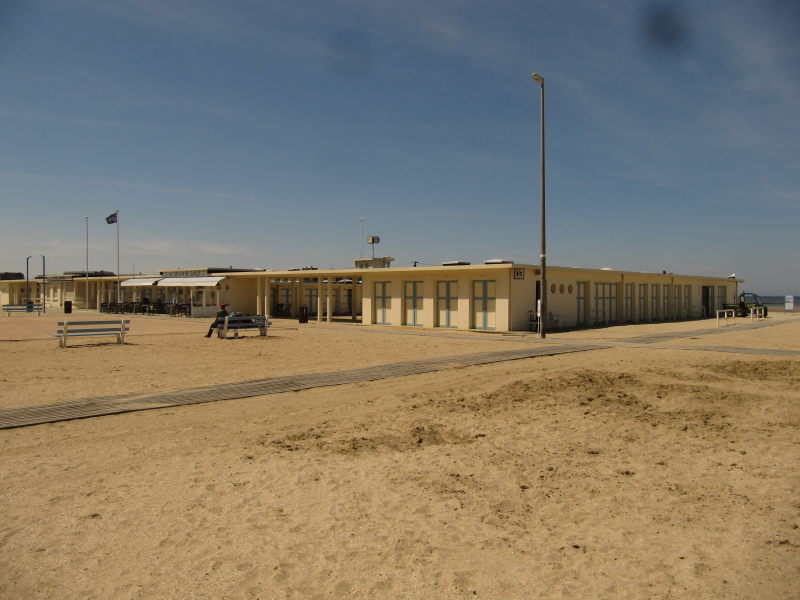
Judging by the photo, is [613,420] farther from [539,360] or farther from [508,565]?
[539,360]

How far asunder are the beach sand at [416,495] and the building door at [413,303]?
17.9 metres

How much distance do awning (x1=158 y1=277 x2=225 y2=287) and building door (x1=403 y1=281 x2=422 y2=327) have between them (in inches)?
554

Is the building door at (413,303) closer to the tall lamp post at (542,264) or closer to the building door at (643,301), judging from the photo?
the tall lamp post at (542,264)

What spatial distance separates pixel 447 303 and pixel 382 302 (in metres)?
4.21

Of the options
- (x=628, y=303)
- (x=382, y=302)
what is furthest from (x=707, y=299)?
(x=382, y=302)

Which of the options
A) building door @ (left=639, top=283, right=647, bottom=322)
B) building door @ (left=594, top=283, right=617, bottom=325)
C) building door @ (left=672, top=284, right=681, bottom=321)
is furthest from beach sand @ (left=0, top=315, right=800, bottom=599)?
building door @ (left=672, top=284, right=681, bottom=321)

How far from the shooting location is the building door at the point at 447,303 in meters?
27.2

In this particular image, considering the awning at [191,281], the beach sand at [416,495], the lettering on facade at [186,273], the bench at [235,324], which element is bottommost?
the beach sand at [416,495]

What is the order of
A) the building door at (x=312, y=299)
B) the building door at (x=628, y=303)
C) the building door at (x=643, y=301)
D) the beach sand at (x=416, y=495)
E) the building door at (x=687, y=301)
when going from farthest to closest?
the building door at (x=312, y=299) < the building door at (x=687, y=301) < the building door at (x=643, y=301) < the building door at (x=628, y=303) < the beach sand at (x=416, y=495)

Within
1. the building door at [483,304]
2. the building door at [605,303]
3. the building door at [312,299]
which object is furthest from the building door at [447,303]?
the building door at [312,299]

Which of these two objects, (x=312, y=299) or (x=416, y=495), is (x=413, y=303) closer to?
(x=312, y=299)

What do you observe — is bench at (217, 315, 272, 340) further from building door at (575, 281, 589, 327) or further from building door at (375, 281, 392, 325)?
building door at (575, 281, 589, 327)

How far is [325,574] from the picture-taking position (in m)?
3.91

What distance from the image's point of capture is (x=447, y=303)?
2761 cm
